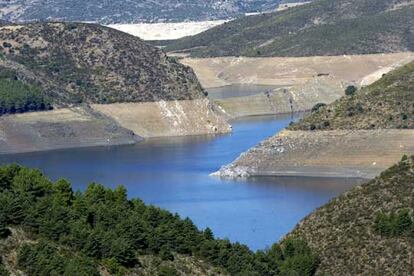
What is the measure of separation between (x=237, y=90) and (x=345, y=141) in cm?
6431

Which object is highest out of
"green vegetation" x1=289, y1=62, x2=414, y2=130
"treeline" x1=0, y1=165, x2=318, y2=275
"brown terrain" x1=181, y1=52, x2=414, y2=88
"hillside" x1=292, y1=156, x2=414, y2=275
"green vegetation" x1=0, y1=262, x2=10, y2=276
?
"green vegetation" x1=0, y1=262, x2=10, y2=276

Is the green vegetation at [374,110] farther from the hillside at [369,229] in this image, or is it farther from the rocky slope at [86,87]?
the hillside at [369,229]

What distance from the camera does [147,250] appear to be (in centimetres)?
4116

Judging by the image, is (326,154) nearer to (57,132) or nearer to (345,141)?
(345,141)

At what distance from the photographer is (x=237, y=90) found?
149m

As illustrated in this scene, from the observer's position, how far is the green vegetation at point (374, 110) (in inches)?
3391

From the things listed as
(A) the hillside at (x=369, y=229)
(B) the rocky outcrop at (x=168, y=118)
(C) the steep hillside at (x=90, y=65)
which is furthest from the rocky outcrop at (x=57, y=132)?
(A) the hillside at (x=369, y=229)

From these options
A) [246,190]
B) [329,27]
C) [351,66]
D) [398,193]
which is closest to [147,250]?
[398,193]

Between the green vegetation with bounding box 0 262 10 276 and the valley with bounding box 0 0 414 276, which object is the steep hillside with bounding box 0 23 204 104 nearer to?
the valley with bounding box 0 0 414 276

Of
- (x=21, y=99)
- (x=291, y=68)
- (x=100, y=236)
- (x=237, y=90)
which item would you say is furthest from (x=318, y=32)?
(x=100, y=236)

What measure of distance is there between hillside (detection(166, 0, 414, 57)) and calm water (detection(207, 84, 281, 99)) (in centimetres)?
1198

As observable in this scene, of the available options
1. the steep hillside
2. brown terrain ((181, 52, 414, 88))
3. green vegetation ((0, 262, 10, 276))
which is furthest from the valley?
brown terrain ((181, 52, 414, 88))

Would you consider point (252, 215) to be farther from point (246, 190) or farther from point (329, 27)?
point (329, 27)

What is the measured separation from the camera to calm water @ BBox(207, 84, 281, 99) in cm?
14038
